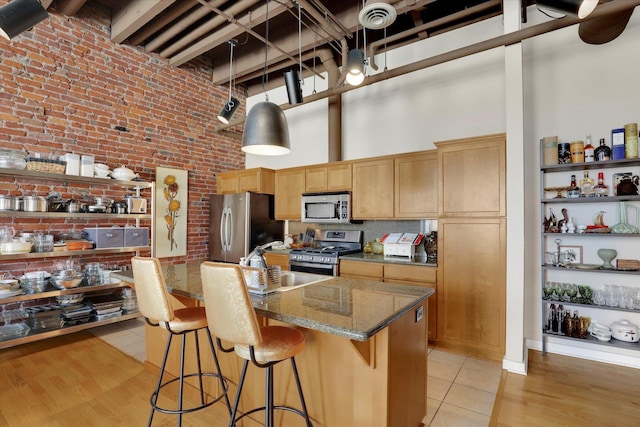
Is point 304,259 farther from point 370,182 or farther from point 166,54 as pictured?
point 166,54

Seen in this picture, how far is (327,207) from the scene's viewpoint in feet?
13.8

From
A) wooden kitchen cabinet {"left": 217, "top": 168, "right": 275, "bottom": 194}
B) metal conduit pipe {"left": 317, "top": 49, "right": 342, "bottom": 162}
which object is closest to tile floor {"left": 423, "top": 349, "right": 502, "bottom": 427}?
metal conduit pipe {"left": 317, "top": 49, "right": 342, "bottom": 162}

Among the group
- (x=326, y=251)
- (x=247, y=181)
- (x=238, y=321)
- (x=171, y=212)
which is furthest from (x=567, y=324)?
(x=171, y=212)

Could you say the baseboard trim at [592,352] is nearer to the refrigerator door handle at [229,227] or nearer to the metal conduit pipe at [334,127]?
the metal conduit pipe at [334,127]

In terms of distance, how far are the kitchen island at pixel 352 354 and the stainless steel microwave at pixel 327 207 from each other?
200 cm

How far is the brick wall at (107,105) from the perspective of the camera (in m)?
3.38

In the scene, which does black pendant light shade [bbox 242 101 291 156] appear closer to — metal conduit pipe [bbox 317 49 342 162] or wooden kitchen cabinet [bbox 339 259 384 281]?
wooden kitchen cabinet [bbox 339 259 384 281]

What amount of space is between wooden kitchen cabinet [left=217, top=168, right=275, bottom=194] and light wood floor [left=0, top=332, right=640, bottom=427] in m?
2.65

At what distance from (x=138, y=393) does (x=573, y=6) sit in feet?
12.3

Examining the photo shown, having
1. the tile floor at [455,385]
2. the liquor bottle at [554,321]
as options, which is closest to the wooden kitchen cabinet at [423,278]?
the tile floor at [455,385]

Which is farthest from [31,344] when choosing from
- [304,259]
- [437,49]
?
[437,49]

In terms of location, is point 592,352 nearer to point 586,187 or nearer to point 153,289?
point 586,187

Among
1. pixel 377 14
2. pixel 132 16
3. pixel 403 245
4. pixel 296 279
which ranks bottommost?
pixel 296 279

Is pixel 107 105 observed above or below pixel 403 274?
above
